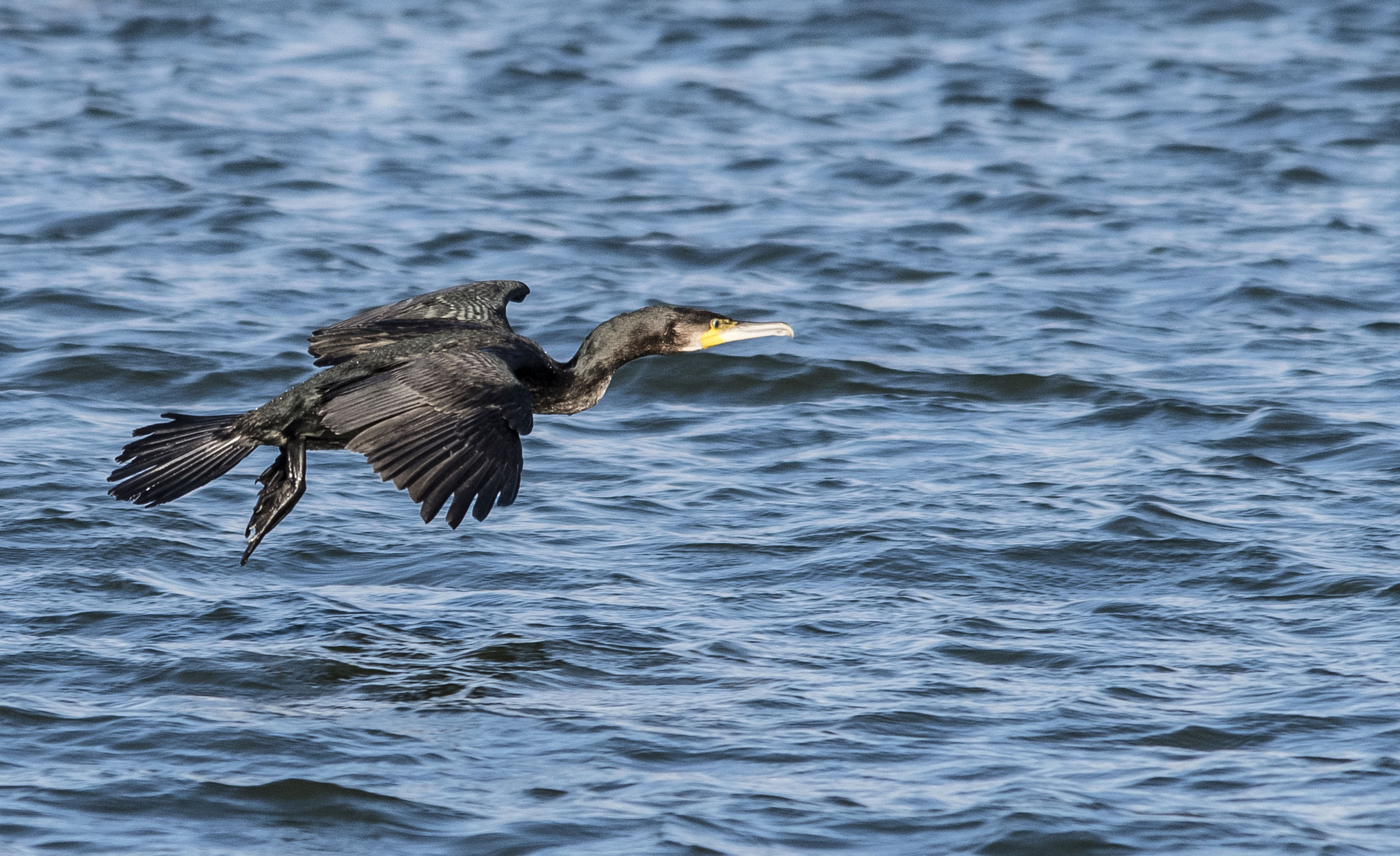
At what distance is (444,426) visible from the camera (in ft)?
21.1

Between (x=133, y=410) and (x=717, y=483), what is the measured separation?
3.14 m

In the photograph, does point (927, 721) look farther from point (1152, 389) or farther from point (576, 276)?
point (576, 276)

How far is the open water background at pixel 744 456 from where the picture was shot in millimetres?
5922

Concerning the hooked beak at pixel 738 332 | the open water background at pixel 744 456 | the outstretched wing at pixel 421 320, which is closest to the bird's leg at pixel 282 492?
the open water background at pixel 744 456

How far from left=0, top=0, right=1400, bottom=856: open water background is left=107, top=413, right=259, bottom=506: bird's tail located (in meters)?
0.55

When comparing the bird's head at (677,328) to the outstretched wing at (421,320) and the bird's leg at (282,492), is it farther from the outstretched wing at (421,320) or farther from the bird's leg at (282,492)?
the bird's leg at (282,492)

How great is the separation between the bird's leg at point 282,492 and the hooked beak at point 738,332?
175 centimetres

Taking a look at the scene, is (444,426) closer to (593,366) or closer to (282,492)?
(282,492)

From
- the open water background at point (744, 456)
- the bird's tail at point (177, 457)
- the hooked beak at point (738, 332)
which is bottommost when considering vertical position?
the open water background at point (744, 456)

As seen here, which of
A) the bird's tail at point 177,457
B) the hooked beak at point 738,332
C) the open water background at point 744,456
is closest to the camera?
the open water background at point 744,456

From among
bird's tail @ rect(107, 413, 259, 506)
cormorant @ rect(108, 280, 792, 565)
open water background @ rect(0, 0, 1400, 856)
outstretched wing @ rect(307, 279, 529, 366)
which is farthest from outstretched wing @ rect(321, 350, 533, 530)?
open water background @ rect(0, 0, 1400, 856)

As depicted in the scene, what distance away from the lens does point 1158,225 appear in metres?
13.5

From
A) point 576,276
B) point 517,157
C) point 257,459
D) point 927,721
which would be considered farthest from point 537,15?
point 927,721

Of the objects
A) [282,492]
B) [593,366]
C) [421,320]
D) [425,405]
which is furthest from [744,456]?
[425,405]
